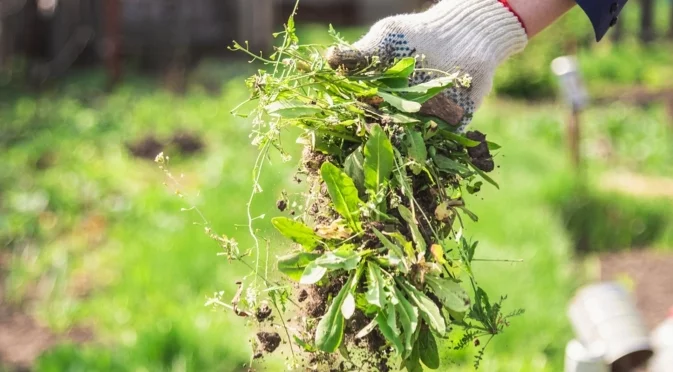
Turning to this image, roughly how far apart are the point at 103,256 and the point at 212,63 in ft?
21.5

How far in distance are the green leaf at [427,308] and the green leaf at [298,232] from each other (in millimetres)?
187

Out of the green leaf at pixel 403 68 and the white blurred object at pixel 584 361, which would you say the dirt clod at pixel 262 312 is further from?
the white blurred object at pixel 584 361

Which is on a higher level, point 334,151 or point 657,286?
point 334,151

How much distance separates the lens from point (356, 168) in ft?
5.76

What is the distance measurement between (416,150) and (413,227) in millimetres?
150

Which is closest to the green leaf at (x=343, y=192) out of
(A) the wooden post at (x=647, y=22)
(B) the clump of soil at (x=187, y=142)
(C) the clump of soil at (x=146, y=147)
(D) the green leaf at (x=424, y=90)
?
(D) the green leaf at (x=424, y=90)

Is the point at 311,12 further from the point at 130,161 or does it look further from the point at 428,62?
the point at 428,62

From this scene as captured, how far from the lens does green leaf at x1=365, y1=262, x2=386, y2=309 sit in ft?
5.24

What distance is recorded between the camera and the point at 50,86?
975 centimetres

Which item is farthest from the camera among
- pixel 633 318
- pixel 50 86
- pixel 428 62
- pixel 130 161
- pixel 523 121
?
pixel 50 86

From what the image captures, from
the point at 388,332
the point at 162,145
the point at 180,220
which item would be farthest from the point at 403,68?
the point at 162,145

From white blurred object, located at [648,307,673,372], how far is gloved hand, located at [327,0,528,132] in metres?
1.35

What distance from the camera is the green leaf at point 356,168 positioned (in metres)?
1.75

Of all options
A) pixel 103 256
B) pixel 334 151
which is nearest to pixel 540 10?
pixel 334 151
